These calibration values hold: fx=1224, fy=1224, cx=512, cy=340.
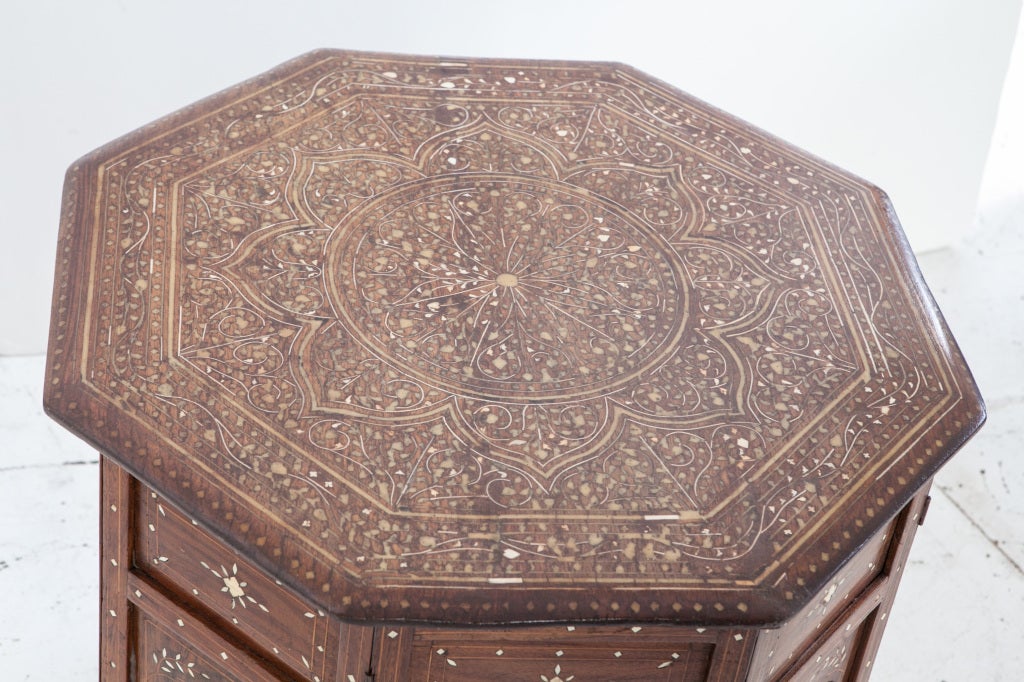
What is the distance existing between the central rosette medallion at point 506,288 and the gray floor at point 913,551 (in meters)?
1.24

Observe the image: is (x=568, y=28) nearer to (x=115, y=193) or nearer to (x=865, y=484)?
(x=115, y=193)

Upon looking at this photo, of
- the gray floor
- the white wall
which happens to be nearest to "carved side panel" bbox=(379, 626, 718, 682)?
the gray floor

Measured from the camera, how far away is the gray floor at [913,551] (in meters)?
2.59

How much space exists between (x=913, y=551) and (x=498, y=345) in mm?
1672

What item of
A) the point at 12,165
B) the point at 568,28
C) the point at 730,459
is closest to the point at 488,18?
the point at 568,28

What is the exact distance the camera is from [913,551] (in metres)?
2.96

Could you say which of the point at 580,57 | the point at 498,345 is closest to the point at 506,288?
the point at 498,345

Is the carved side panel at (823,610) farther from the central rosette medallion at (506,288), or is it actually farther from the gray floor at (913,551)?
the gray floor at (913,551)

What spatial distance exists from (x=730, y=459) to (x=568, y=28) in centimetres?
175

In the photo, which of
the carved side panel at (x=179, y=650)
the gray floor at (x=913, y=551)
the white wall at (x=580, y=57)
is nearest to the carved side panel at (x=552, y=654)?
the carved side panel at (x=179, y=650)

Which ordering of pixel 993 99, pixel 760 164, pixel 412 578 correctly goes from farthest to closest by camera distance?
pixel 993 99
pixel 760 164
pixel 412 578

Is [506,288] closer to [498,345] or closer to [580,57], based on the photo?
[498,345]

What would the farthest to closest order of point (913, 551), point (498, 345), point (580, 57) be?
point (580, 57) < point (913, 551) < point (498, 345)

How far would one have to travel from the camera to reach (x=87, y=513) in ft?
9.20
